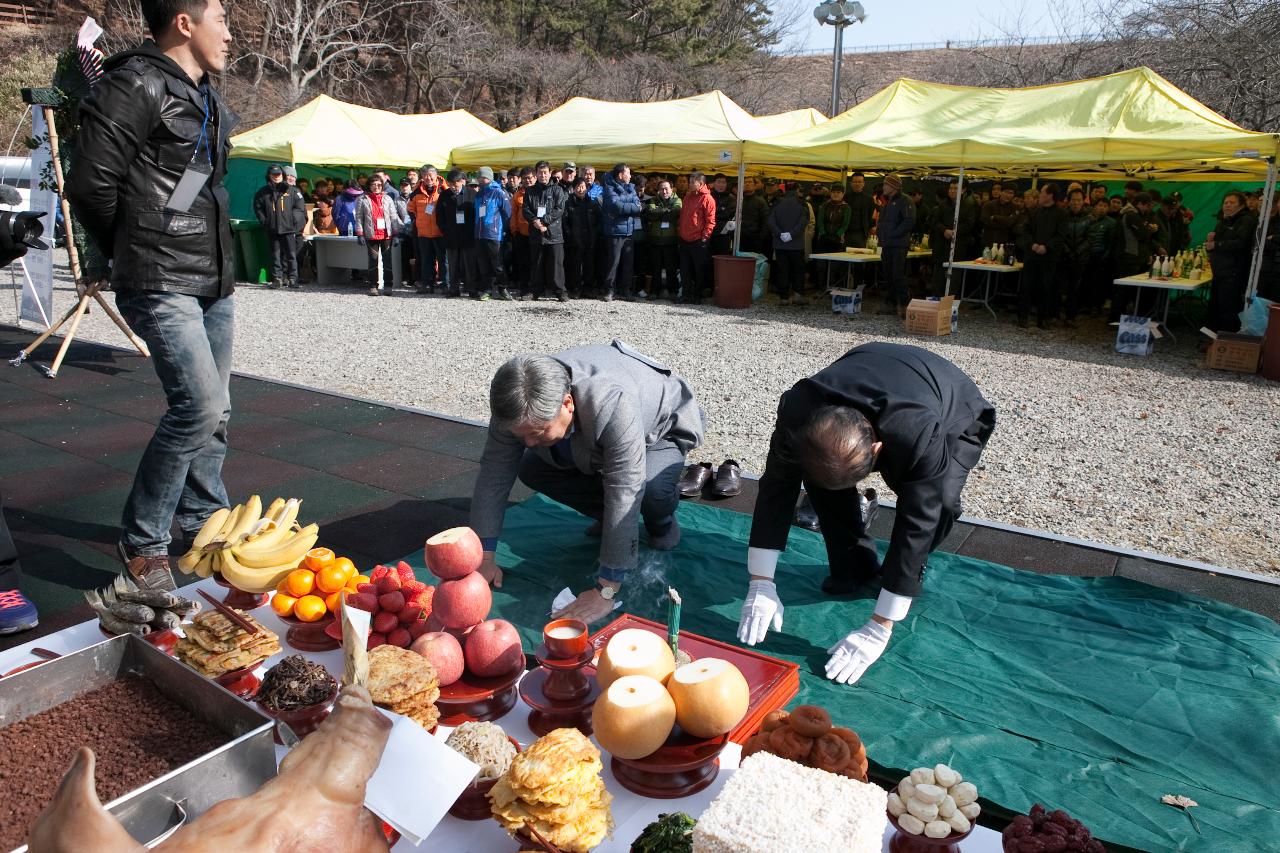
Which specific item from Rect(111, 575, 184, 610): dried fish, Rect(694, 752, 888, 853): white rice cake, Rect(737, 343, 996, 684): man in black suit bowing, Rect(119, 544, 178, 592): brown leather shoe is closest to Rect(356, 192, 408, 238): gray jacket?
Rect(119, 544, 178, 592): brown leather shoe

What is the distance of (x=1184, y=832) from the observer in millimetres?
2102

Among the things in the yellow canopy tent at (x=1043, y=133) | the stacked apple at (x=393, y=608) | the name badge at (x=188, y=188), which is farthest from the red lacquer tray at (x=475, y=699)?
the yellow canopy tent at (x=1043, y=133)

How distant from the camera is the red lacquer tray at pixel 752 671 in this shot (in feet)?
6.54

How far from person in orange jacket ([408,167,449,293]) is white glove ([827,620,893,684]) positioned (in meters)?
12.3

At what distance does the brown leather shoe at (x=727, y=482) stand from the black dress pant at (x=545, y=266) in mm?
8957

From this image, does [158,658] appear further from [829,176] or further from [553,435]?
[829,176]

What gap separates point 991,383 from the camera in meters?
8.05

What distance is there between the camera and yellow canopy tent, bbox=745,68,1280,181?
29.8ft

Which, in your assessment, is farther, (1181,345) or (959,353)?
(1181,345)

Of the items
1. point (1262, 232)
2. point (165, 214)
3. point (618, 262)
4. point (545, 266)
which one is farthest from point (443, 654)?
point (618, 262)

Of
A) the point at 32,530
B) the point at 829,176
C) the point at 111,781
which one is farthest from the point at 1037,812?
the point at 829,176

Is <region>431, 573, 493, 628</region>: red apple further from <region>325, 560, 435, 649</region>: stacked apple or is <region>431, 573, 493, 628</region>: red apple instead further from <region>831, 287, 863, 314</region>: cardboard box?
<region>831, 287, 863, 314</region>: cardboard box

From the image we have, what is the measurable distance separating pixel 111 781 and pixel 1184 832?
93.1 inches

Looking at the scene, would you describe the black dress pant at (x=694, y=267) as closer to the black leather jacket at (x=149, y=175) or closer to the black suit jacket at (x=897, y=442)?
the black suit jacket at (x=897, y=442)
